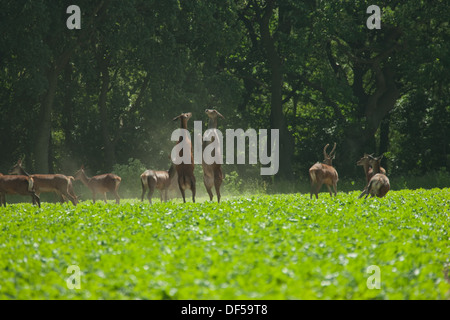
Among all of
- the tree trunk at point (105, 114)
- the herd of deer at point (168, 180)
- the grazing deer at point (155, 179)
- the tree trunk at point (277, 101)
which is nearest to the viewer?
the herd of deer at point (168, 180)

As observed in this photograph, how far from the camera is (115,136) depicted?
133 feet

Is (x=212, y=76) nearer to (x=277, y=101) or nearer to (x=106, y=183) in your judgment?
(x=277, y=101)

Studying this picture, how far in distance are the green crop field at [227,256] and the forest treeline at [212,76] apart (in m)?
18.8

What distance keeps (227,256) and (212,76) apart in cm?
3126

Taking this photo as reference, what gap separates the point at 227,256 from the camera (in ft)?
28.8

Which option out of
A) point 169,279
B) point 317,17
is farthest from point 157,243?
point 317,17

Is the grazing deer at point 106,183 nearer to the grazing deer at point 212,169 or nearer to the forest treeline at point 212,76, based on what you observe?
the grazing deer at point 212,169

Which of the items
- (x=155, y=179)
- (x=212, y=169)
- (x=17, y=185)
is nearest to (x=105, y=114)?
(x=155, y=179)

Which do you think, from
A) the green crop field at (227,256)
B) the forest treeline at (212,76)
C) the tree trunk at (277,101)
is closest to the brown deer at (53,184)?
the forest treeline at (212,76)

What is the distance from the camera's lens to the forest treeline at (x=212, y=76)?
32.0m

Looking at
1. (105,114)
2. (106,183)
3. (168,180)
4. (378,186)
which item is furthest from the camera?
(105,114)

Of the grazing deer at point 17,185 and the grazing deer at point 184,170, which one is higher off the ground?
the grazing deer at point 184,170

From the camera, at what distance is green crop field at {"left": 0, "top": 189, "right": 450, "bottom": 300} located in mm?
7391

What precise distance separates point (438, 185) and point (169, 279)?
98.4ft
